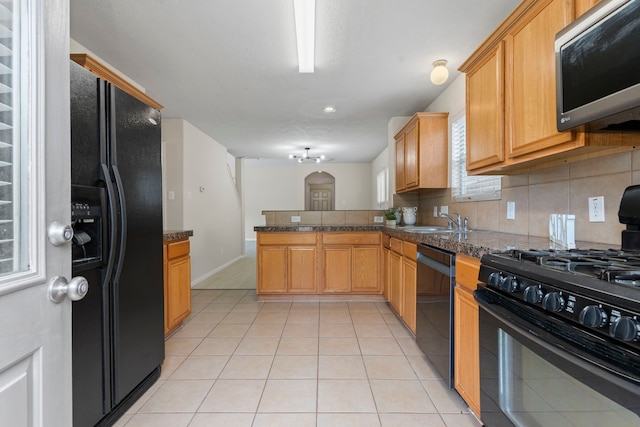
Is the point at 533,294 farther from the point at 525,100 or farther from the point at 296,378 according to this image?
the point at 296,378

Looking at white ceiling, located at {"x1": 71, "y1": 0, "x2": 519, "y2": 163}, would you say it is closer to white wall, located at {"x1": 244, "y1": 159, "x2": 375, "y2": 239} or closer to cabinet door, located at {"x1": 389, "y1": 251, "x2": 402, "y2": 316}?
cabinet door, located at {"x1": 389, "y1": 251, "x2": 402, "y2": 316}

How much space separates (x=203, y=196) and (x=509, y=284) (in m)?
4.84

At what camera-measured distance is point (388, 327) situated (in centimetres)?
279

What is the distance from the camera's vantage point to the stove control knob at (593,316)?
0.73 metres

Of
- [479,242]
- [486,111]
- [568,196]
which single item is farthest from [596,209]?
[486,111]

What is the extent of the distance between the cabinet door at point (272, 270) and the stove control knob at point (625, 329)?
10.1 ft

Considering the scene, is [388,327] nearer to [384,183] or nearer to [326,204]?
[384,183]

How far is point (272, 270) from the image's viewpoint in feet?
11.7

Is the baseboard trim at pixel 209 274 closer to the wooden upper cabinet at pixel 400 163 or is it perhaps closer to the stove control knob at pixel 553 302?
the wooden upper cabinet at pixel 400 163

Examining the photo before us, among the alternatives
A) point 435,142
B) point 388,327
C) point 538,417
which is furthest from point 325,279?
point 538,417

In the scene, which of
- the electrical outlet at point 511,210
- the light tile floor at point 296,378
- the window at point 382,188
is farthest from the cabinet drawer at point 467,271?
the window at point 382,188

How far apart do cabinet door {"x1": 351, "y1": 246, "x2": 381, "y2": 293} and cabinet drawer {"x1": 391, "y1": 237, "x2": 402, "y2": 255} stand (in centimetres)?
49

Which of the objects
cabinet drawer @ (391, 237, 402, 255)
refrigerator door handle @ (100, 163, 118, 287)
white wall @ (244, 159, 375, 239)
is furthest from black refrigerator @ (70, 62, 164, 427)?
white wall @ (244, 159, 375, 239)

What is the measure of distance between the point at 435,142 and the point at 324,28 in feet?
5.49
